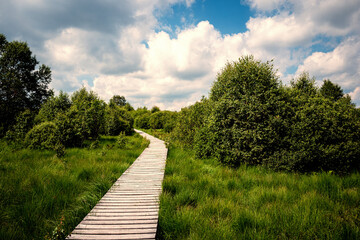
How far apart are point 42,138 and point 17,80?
51.4 feet

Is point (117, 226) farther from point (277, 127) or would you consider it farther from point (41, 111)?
point (41, 111)

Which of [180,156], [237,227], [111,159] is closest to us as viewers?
[237,227]

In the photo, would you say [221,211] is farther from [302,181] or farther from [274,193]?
[302,181]

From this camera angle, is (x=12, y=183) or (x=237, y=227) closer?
(x=237, y=227)

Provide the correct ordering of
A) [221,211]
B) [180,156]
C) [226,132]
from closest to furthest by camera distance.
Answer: [221,211] < [226,132] < [180,156]

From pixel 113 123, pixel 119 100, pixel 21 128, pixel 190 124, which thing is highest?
pixel 119 100

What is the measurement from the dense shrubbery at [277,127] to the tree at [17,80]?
2155 cm

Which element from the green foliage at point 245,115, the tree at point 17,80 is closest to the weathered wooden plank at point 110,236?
the green foliage at point 245,115

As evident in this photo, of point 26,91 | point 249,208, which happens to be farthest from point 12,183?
point 26,91

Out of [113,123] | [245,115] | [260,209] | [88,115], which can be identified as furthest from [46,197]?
[113,123]

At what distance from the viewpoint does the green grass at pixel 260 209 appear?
2.64m

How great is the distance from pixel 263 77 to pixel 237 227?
5.84m

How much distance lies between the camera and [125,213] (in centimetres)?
316

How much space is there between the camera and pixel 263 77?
656cm
